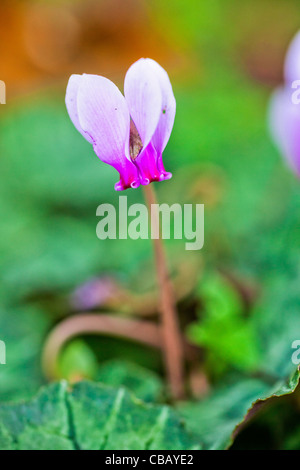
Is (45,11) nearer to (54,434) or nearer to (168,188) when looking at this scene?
(168,188)

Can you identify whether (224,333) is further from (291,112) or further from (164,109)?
(164,109)

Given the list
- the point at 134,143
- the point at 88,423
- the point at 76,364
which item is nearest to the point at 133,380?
the point at 76,364

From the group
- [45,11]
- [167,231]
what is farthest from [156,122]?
[45,11]

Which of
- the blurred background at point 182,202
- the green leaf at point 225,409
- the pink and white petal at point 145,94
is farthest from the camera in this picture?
the blurred background at point 182,202

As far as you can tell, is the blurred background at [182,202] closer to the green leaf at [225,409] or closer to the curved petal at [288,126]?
the green leaf at [225,409]

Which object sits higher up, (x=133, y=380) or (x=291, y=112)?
(x=291, y=112)

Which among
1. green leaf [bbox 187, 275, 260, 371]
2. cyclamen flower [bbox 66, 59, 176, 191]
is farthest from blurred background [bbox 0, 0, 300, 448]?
cyclamen flower [bbox 66, 59, 176, 191]

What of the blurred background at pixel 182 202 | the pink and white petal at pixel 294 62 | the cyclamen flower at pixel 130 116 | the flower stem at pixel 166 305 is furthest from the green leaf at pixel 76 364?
the pink and white petal at pixel 294 62
